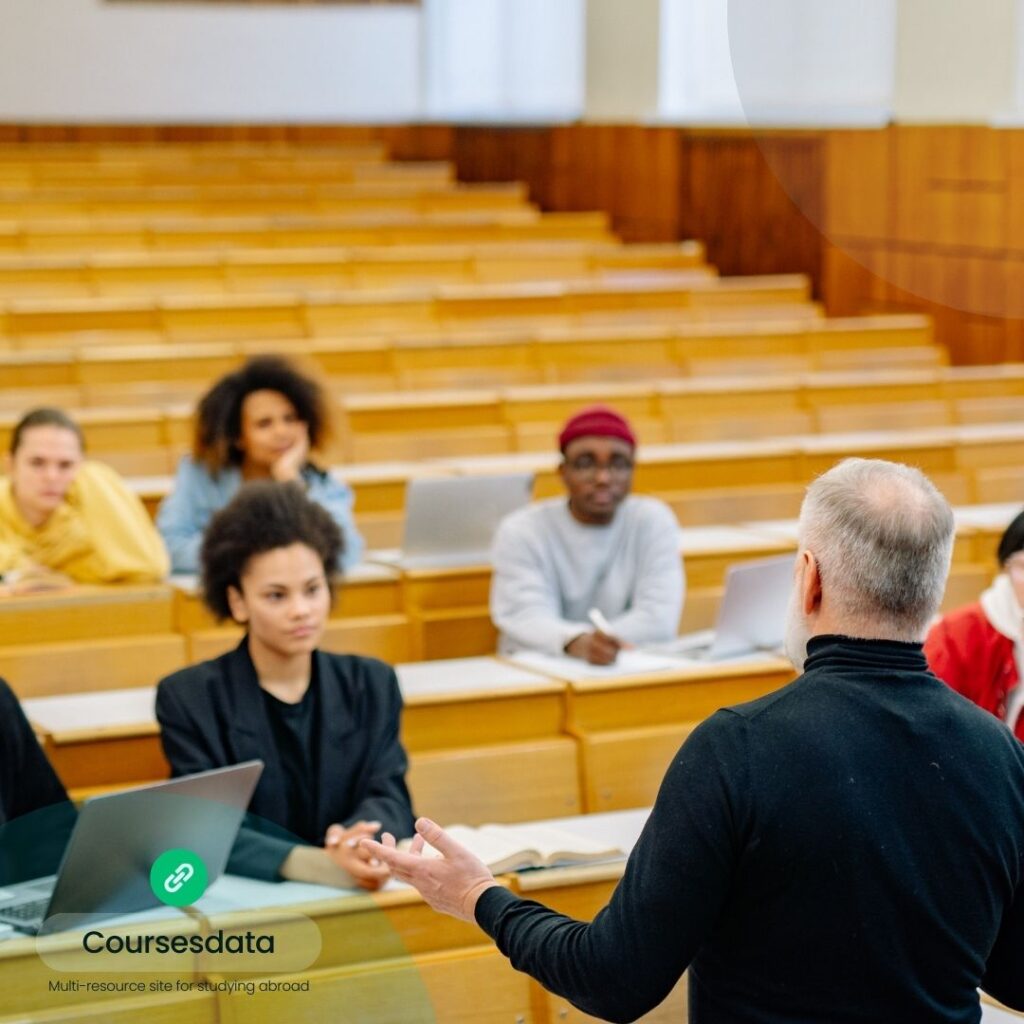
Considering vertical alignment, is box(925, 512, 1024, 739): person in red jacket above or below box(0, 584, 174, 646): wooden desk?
above

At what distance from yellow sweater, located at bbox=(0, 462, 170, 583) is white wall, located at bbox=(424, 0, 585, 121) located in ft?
12.5

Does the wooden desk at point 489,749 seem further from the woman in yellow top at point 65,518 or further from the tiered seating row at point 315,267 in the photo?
the tiered seating row at point 315,267

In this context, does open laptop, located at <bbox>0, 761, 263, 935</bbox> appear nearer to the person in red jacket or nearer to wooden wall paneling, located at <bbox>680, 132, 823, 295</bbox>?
the person in red jacket

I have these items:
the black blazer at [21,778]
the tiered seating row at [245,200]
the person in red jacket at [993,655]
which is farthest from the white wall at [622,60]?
the black blazer at [21,778]

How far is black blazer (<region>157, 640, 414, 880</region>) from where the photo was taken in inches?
62.1

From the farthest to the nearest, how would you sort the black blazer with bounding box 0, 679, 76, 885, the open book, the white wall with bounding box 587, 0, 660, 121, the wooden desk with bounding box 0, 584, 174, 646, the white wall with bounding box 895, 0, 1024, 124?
the white wall with bounding box 587, 0, 660, 121, the wooden desk with bounding box 0, 584, 174, 646, the black blazer with bounding box 0, 679, 76, 885, the open book, the white wall with bounding box 895, 0, 1024, 124

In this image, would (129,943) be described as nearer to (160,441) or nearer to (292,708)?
(292,708)

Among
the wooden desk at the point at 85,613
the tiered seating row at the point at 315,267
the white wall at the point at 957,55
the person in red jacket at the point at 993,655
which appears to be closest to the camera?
the white wall at the point at 957,55

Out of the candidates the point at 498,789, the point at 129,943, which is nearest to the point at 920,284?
the point at 129,943

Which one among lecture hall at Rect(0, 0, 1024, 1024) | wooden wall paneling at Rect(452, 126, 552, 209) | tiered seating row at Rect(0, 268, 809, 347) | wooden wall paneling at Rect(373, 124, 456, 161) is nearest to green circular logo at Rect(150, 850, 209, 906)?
lecture hall at Rect(0, 0, 1024, 1024)

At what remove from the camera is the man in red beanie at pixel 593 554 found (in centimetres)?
229

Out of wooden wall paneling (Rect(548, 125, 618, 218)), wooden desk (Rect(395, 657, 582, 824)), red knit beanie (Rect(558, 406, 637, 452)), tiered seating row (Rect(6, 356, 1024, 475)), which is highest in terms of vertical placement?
wooden wall paneling (Rect(548, 125, 618, 218))

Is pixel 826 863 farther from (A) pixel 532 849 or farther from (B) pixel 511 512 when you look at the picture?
(B) pixel 511 512

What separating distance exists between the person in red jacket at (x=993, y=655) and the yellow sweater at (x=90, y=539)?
116 centimetres
